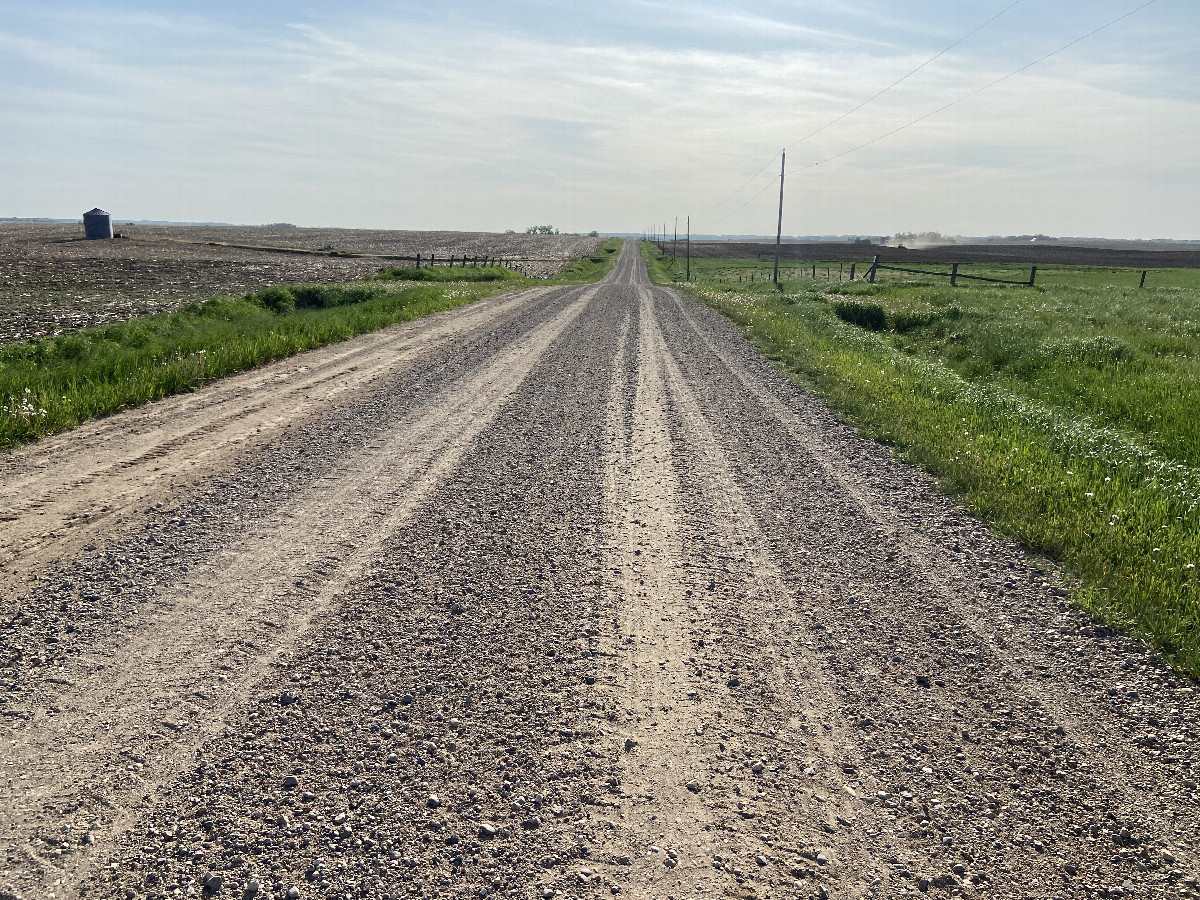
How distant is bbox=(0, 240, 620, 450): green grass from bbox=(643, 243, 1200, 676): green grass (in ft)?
33.0

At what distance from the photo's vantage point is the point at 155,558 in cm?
531

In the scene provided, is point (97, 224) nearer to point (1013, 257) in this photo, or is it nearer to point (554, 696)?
point (554, 696)

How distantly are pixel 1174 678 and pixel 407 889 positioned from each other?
413cm

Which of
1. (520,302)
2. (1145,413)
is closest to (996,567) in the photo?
(1145,413)

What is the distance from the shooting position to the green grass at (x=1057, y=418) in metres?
5.30

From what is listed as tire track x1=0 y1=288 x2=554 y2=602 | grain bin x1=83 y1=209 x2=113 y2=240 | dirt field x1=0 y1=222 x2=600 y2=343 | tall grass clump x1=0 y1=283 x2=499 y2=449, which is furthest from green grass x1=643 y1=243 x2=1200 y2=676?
grain bin x1=83 y1=209 x2=113 y2=240

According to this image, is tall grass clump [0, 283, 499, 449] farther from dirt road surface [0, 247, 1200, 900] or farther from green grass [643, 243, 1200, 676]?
green grass [643, 243, 1200, 676]

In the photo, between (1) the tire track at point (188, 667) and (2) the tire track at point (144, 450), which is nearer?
(1) the tire track at point (188, 667)

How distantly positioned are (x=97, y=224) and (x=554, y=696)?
89259 mm

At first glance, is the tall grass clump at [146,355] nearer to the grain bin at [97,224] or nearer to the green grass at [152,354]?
the green grass at [152,354]

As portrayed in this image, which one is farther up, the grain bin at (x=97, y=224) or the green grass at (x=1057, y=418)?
the grain bin at (x=97, y=224)

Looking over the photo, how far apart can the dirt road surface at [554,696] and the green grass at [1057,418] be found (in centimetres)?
45

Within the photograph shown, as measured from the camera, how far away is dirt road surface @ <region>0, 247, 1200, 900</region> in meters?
2.85

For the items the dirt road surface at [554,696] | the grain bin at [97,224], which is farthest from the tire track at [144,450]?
the grain bin at [97,224]
